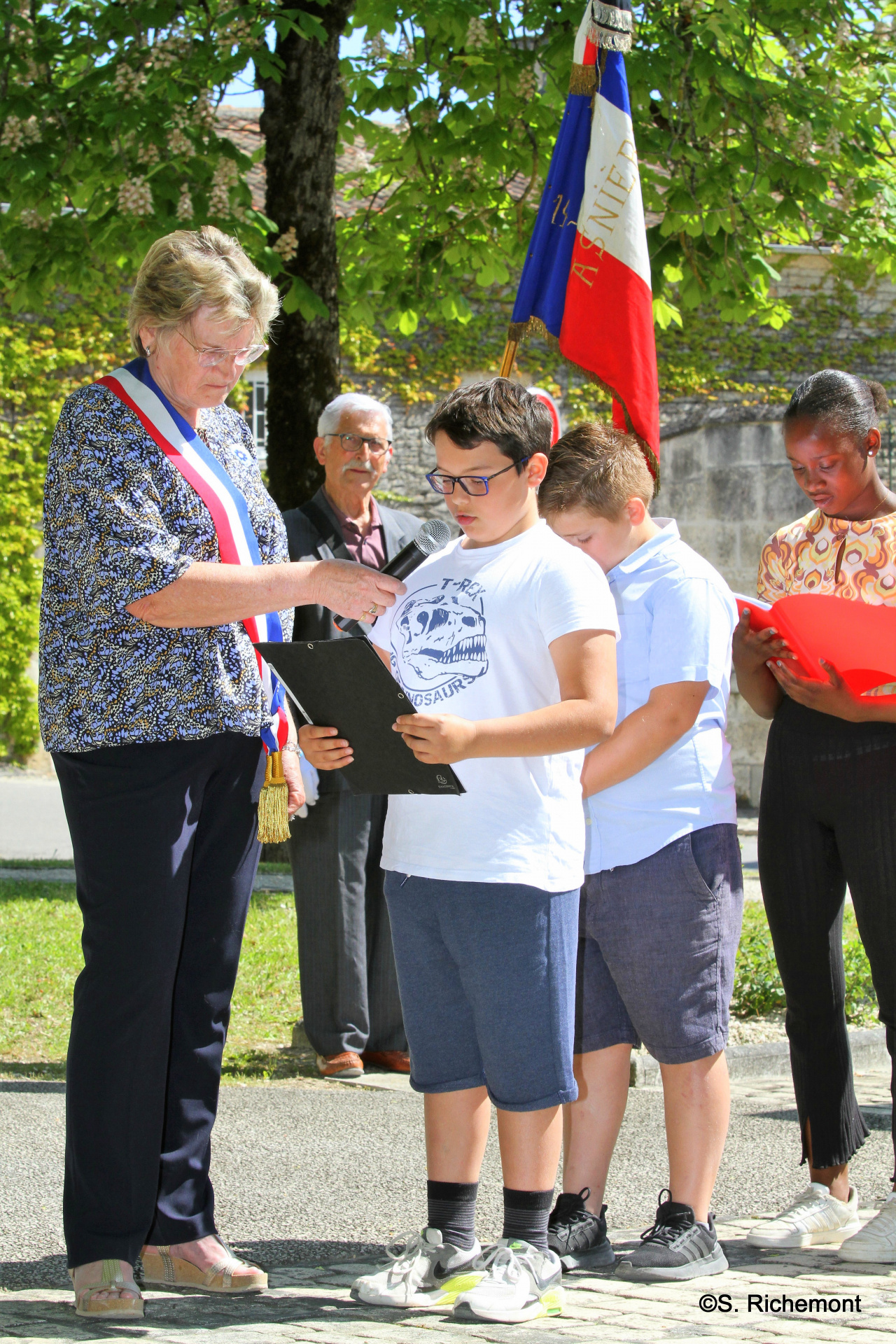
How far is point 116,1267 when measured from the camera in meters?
2.83

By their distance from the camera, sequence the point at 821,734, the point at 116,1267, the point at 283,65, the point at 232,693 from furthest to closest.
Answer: the point at 283,65 → the point at 821,734 → the point at 232,693 → the point at 116,1267

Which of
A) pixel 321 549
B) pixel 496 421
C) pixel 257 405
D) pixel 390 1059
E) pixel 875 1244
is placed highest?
pixel 257 405

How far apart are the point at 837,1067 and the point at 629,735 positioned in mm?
1015

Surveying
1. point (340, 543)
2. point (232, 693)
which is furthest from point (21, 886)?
point (232, 693)

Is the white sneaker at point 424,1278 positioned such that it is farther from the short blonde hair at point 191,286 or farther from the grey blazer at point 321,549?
the grey blazer at point 321,549

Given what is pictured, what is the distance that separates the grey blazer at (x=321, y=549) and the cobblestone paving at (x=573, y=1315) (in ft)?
7.96

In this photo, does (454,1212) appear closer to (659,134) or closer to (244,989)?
(244,989)

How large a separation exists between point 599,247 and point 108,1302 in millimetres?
3335

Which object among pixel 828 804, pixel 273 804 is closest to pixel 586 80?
pixel 828 804

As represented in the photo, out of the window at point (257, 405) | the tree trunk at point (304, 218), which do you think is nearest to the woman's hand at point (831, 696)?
the tree trunk at point (304, 218)

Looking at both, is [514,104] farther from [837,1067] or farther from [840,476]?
[837,1067]

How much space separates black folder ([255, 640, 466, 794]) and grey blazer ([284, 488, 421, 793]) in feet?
7.34

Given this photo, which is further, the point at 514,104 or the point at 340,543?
the point at 514,104

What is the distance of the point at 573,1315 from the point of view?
287 cm
